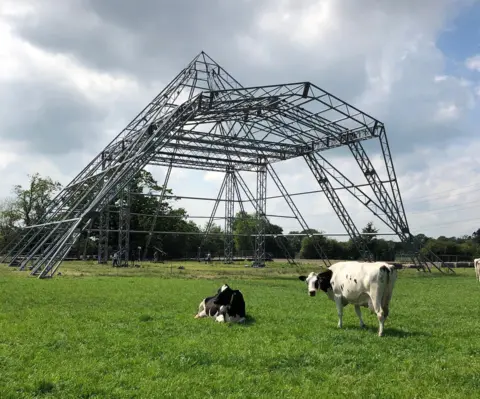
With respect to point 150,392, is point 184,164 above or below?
above

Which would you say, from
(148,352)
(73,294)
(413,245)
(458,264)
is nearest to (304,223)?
(413,245)

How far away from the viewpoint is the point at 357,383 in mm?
5723

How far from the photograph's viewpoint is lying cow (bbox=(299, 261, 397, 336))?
8.55 meters

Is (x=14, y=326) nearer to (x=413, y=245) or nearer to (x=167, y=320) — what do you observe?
(x=167, y=320)

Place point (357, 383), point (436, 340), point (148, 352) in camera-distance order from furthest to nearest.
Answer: point (436, 340) → point (148, 352) → point (357, 383)

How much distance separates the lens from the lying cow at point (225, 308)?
9.92 metres

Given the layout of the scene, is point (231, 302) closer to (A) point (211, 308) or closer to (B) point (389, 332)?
(A) point (211, 308)

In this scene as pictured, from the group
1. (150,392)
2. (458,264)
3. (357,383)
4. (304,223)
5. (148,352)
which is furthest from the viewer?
(458,264)

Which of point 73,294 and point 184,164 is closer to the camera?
point 73,294

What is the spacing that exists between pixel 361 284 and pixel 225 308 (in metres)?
3.01

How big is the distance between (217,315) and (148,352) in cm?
320

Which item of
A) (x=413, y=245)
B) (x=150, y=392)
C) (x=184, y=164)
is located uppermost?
(x=184, y=164)

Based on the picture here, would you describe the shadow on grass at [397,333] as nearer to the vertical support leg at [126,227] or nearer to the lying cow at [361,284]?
the lying cow at [361,284]

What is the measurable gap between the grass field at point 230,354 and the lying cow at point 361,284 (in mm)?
551
